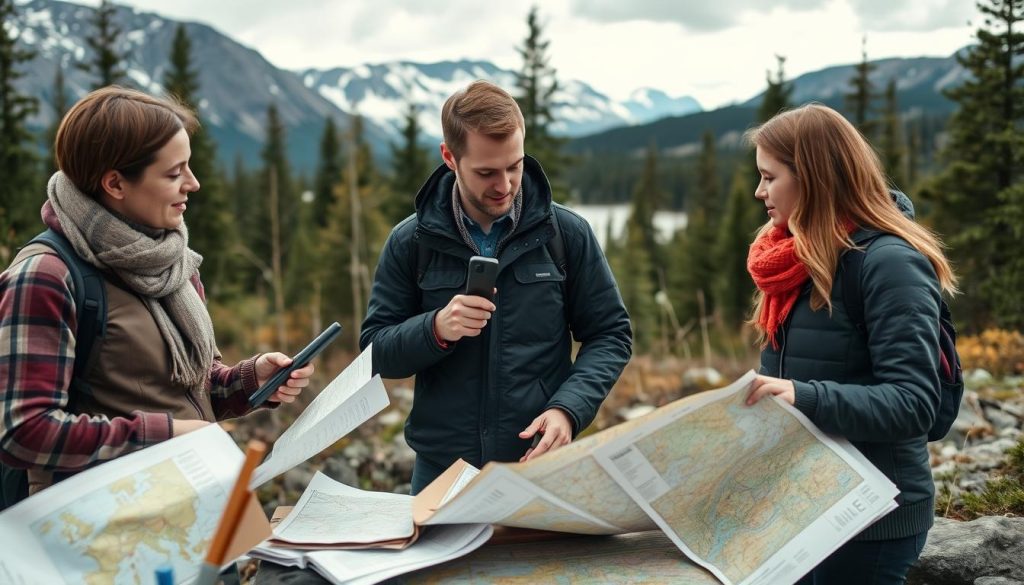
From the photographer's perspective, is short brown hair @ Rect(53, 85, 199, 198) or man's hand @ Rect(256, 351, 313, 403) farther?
man's hand @ Rect(256, 351, 313, 403)

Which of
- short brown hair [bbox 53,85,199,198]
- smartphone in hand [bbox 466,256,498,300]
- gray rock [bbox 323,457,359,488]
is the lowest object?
gray rock [bbox 323,457,359,488]

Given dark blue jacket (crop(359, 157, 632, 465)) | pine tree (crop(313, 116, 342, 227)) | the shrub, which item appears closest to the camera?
dark blue jacket (crop(359, 157, 632, 465))

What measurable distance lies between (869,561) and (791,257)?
2.63 feet

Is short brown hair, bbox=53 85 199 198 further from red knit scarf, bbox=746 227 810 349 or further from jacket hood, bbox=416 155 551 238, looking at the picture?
red knit scarf, bbox=746 227 810 349

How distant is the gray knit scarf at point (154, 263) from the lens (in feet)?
7.30

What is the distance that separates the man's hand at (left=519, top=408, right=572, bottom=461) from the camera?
2.55 meters

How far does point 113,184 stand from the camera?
2279 millimetres

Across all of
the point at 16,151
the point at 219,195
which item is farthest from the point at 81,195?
the point at 219,195

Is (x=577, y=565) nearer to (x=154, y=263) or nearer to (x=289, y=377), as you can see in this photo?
(x=289, y=377)

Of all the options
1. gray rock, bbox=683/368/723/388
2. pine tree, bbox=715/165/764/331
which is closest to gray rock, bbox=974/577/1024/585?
gray rock, bbox=683/368/723/388

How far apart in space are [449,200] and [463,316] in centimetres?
61

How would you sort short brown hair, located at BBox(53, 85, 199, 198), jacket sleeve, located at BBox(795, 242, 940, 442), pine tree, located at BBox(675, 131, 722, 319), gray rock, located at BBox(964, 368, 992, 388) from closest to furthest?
jacket sleeve, located at BBox(795, 242, 940, 442)
short brown hair, located at BBox(53, 85, 199, 198)
gray rock, located at BBox(964, 368, 992, 388)
pine tree, located at BBox(675, 131, 722, 319)

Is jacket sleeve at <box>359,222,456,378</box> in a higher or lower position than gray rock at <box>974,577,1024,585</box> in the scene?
higher

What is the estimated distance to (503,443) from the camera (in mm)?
2904
